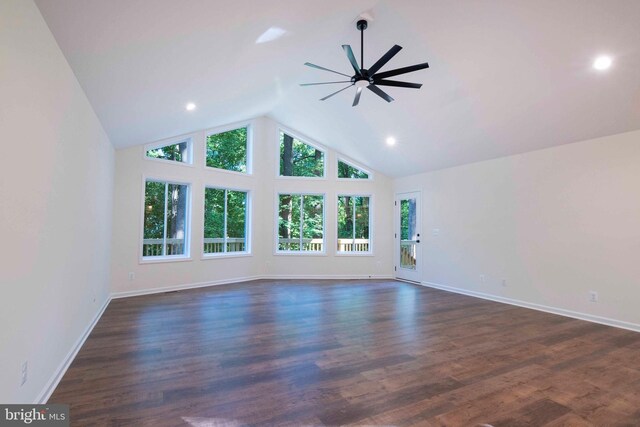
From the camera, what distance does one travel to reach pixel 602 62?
128 inches

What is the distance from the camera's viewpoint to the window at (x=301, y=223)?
777 cm

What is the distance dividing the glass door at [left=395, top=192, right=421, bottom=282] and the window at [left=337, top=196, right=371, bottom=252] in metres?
0.73

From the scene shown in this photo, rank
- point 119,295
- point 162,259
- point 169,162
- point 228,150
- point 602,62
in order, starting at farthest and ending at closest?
point 228,150 < point 169,162 < point 162,259 < point 119,295 < point 602,62

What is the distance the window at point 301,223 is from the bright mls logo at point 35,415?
579cm

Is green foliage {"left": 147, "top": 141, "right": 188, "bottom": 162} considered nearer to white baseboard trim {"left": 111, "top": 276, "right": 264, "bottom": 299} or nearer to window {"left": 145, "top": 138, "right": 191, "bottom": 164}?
window {"left": 145, "top": 138, "right": 191, "bottom": 164}

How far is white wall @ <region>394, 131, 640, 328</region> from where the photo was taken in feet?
13.5

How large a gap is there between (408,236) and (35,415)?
6.77m

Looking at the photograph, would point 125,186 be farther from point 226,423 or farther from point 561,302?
point 561,302

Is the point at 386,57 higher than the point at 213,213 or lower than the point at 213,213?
higher

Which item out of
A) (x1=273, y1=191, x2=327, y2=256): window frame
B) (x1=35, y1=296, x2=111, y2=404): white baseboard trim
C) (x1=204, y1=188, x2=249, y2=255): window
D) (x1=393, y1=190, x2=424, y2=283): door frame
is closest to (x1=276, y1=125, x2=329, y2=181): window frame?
(x1=273, y1=191, x2=327, y2=256): window frame

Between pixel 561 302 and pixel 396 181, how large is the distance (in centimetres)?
416

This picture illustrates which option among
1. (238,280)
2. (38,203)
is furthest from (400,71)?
(238,280)

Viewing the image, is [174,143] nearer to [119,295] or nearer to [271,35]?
[119,295]

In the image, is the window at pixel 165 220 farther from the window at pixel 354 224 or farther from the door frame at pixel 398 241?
the door frame at pixel 398 241
